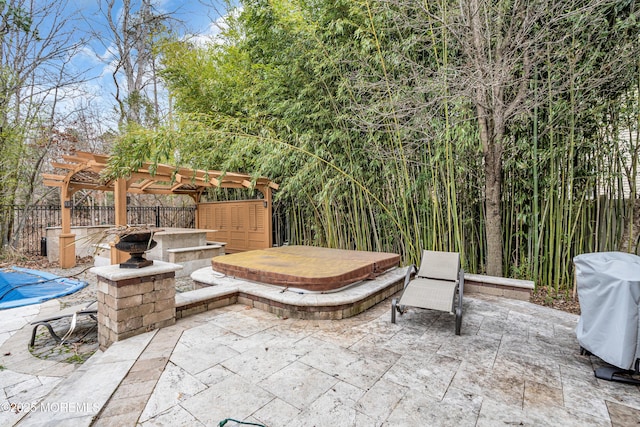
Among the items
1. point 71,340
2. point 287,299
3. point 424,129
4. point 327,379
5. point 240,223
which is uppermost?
point 424,129

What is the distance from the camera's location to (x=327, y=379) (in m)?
2.03

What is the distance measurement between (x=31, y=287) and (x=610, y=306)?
312 inches

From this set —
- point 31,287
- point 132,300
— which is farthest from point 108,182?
point 132,300

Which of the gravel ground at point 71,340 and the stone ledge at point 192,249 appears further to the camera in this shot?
the stone ledge at point 192,249

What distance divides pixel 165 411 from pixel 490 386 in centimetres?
209

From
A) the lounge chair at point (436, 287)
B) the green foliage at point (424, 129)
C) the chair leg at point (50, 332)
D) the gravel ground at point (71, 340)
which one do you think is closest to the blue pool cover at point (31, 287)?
the gravel ground at point (71, 340)

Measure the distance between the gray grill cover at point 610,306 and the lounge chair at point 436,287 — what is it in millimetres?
948

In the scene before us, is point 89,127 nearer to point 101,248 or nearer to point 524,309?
point 101,248

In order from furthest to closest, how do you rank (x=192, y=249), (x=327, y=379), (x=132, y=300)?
(x=192, y=249), (x=132, y=300), (x=327, y=379)

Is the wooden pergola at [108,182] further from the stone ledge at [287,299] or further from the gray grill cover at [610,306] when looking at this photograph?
the gray grill cover at [610,306]

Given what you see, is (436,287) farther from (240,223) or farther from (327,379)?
(240,223)

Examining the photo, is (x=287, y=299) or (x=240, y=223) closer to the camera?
(x=287, y=299)

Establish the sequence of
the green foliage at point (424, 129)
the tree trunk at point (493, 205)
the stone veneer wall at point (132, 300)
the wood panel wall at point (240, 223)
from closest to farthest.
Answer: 1. the stone veneer wall at point (132, 300)
2. the green foliage at point (424, 129)
3. the tree trunk at point (493, 205)
4. the wood panel wall at point (240, 223)

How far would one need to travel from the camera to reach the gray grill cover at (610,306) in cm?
198
